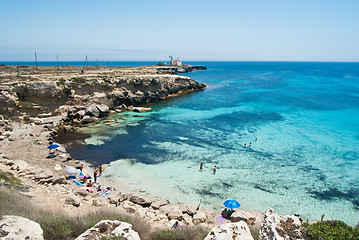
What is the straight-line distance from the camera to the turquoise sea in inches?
710

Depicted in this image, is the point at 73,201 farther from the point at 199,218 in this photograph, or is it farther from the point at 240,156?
the point at 240,156

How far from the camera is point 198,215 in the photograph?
14539 mm

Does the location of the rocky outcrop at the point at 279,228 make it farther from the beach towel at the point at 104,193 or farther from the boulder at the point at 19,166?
the boulder at the point at 19,166

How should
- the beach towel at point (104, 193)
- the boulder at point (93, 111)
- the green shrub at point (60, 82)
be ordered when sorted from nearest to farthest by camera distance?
the beach towel at point (104, 193) → the boulder at point (93, 111) → the green shrub at point (60, 82)

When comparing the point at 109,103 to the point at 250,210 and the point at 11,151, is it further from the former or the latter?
the point at 250,210

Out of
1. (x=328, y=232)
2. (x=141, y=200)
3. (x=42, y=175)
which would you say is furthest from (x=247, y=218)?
(x=42, y=175)

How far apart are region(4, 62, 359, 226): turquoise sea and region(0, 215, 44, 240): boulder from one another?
36.9ft

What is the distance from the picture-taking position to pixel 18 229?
7457 millimetres

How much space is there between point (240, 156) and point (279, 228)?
17.7 metres

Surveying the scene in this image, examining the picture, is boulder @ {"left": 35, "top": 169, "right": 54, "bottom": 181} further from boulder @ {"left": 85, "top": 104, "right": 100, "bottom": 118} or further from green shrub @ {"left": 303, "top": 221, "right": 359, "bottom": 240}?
boulder @ {"left": 85, "top": 104, "right": 100, "bottom": 118}

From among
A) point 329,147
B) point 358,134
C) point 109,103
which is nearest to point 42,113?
point 109,103

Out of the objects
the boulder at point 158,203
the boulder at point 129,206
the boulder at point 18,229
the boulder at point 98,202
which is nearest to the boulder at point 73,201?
the boulder at point 98,202

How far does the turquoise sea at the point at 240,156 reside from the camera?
710 inches

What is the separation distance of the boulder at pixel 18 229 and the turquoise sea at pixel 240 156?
11241mm
